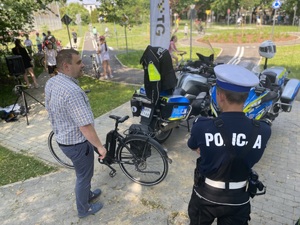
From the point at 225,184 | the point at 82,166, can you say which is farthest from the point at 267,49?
the point at 82,166

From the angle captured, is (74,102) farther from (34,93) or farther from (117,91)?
(34,93)

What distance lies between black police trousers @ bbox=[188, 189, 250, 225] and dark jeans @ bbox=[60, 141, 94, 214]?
1.38 m

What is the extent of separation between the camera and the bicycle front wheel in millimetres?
3477

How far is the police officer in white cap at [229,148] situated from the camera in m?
1.67

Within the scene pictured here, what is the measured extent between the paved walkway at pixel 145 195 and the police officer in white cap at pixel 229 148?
52.1 inches

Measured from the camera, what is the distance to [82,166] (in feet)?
9.53

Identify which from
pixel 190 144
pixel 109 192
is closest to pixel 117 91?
pixel 109 192

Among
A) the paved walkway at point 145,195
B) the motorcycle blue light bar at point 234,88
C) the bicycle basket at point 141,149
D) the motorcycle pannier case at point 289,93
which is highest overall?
the motorcycle blue light bar at point 234,88

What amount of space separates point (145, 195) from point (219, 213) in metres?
1.78

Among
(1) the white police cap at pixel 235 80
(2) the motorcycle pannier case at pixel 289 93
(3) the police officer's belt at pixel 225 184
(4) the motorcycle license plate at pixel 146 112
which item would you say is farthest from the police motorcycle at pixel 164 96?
(1) the white police cap at pixel 235 80

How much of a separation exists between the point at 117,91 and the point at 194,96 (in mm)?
3992

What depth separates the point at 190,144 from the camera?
1906mm

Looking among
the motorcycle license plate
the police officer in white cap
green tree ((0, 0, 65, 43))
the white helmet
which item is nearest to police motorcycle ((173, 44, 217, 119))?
the motorcycle license plate

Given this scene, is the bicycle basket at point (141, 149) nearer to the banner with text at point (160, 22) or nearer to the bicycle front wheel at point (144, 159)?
the bicycle front wheel at point (144, 159)
